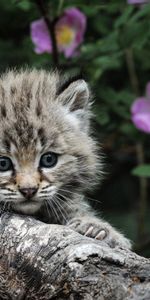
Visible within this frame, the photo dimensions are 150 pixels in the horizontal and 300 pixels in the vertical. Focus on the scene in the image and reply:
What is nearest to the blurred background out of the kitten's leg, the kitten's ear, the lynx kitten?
the lynx kitten

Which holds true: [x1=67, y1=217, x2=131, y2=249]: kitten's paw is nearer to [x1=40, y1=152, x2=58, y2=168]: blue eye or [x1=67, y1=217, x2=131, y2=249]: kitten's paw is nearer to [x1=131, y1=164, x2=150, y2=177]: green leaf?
[x1=40, y1=152, x2=58, y2=168]: blue eye

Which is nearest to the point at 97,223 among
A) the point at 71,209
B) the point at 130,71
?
the point at 71,209

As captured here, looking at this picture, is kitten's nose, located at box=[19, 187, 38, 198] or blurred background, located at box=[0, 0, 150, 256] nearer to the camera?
kitten's nose, located at box=[19, 187, 38, 198]

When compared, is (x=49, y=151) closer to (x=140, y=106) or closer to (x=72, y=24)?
(x=140, y=106)

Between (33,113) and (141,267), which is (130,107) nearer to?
(33,113)

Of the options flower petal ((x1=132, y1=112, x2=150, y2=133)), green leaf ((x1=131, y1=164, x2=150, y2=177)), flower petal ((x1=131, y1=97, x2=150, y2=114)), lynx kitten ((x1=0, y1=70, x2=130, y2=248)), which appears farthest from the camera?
flower petal ((x1=131, y1=97, x2=150, y2=114))
